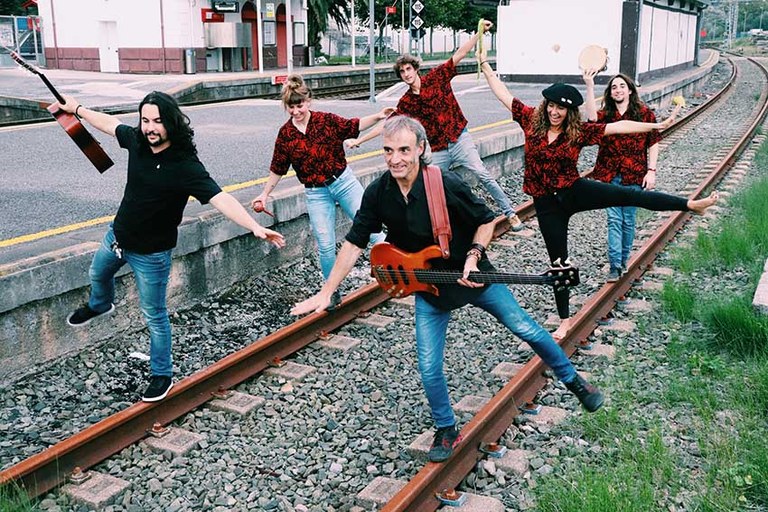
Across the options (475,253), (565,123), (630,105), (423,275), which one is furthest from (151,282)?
(630,105)

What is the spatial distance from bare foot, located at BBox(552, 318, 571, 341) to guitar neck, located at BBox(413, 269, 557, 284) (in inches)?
85.6

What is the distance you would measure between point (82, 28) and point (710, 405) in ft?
116

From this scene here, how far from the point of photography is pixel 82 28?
35969 millimetres

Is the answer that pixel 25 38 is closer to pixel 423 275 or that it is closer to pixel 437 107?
pixel 437 107

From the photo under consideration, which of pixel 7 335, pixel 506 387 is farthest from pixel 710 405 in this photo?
pixel 7 335

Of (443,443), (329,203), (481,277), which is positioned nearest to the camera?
(481,277)

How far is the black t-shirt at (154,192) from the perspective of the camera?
543 cm

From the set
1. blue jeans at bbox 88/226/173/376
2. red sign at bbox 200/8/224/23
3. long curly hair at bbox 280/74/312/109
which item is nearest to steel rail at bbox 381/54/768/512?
blue jeans at bbox 88/226/173/376

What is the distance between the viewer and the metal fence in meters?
34.0

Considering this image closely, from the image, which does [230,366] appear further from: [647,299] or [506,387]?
[647,299]

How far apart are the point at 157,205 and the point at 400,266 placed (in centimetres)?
173

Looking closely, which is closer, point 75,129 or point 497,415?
point 497,415

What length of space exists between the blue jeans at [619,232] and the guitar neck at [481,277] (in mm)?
3797

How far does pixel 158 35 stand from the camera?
33781 mm
